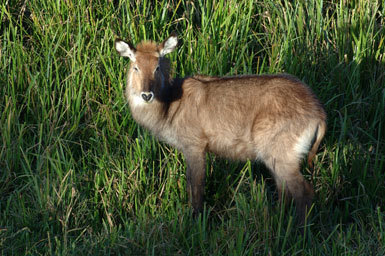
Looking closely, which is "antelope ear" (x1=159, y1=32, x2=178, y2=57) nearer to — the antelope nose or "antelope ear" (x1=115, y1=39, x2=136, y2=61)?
"antelope ear" (x1=115, y1=39, x2=136, y2=61)

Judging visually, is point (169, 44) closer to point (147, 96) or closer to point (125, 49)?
point (125, 49)

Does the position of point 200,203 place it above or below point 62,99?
below

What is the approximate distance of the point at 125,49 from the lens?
5.42 m

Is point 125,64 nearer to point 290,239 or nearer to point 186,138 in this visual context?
point 186,138

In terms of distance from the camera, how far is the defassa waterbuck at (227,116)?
16.5 feet

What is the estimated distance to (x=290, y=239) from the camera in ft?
15.4

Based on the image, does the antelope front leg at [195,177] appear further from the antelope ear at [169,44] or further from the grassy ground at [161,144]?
the antelope ear at [169,44]

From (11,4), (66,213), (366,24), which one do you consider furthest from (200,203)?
(11,4)

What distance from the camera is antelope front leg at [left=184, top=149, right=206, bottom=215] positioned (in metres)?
5.23

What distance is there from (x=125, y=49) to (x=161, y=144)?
3.19 ft

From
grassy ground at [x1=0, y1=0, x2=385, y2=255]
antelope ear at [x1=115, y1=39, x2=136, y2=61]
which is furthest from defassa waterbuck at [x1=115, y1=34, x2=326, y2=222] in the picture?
grassy ground at [x1=0, y1=0, x2=385, y2=255]

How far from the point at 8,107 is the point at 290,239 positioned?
9.14ft

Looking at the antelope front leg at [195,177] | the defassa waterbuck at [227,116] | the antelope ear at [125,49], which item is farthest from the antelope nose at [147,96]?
the antelope front leg at [195,177]

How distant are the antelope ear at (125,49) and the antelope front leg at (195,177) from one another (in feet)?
3.15
